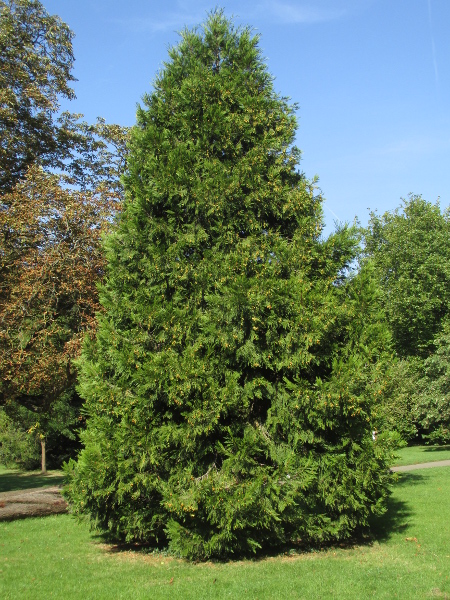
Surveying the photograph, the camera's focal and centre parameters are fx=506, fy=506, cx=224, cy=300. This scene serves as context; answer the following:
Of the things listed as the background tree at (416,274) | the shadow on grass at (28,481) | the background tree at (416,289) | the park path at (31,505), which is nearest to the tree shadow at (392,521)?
the park path at (31,505)

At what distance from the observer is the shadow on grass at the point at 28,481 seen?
19.5 metres

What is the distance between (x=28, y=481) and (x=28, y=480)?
500 millimetres

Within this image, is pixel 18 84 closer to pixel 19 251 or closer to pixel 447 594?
pixel 19 251

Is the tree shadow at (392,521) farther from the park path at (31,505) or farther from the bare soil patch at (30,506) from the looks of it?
the bare soil patch at (30,506)

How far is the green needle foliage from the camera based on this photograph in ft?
23.7

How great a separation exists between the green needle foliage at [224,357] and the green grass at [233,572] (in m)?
0.40

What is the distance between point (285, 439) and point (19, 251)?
27.0 feet

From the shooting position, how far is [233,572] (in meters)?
6.93

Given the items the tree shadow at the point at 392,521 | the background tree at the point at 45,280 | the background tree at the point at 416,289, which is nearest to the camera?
the tree shadow at the point at 392,521

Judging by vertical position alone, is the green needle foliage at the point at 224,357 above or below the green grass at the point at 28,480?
above

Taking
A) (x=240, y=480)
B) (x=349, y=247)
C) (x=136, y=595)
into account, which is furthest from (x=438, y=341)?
(x=136, y=595)

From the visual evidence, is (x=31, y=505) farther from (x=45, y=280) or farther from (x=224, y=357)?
(x=224, y=357)

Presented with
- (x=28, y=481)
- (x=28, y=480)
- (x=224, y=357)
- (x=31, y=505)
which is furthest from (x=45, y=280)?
(x=28, y=480)

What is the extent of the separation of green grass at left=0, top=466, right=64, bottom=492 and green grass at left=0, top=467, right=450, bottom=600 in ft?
35.3
